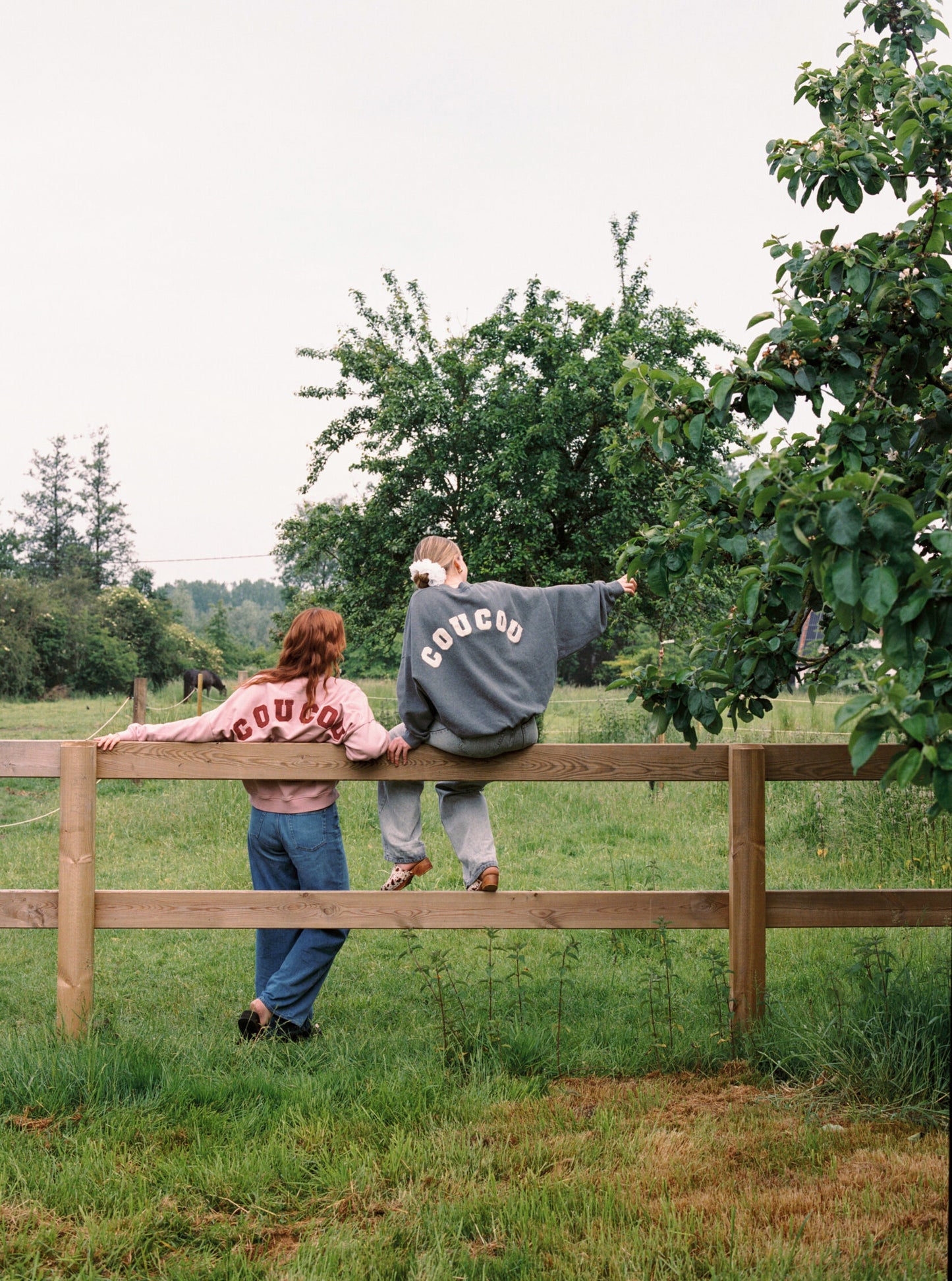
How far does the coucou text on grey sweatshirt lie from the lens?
389cm

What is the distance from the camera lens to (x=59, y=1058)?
11.4 feet

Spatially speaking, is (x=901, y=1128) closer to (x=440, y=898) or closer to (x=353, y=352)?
(x=440, y=898)

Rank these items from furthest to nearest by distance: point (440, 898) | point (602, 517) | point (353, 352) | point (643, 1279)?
point (353, 352) < point (602, 517) < point (440, 898) < point (643, 1279)

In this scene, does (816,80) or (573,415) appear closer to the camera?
(816,80)

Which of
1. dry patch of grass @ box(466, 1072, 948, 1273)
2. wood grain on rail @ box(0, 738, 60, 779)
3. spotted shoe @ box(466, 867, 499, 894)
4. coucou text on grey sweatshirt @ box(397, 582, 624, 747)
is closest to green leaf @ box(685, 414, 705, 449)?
coucou text on grey sweatshirt @ box(397, 582, 624, 747)

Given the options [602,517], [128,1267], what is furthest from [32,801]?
[128,1267]

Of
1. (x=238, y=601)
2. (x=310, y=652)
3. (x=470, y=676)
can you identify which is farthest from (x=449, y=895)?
(x=238, y=601)


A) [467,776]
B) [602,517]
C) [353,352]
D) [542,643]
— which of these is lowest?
[467,776]

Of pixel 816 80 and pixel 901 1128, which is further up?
pixel 816 80

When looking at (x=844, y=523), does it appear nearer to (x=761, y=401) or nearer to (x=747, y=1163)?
(x=761, y=401)

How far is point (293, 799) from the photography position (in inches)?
163

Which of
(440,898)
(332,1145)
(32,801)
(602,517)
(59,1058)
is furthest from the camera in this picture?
(602,517)

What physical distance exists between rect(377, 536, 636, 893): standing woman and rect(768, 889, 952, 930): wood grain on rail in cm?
106

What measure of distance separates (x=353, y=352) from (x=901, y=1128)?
52.2ft
